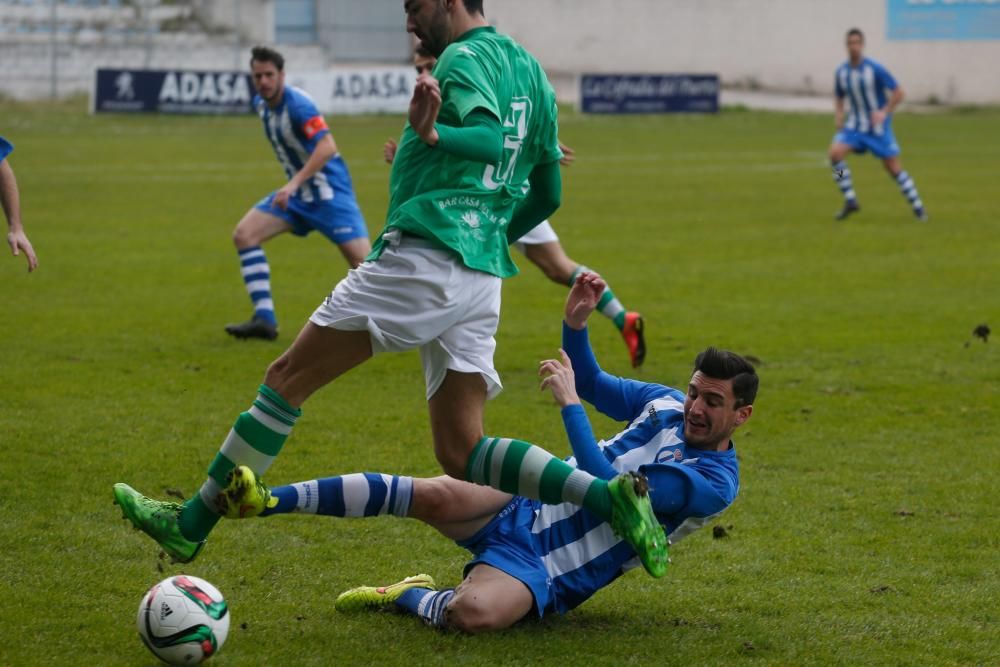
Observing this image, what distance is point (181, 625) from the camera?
12.9ft

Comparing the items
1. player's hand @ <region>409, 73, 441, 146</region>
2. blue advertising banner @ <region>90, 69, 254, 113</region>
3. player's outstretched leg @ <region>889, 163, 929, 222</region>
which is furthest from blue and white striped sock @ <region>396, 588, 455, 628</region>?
blue advertising banner @ <region>90, 69, 254, 113</region>

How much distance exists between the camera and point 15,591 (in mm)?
4562

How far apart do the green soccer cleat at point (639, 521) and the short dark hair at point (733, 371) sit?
21.2 inches

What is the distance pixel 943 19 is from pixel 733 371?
1551 inches

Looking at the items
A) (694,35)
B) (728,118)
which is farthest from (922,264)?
(694,35)

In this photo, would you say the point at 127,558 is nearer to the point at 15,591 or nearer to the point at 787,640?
the point at 15,591

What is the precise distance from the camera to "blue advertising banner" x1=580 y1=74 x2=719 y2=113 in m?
34.2

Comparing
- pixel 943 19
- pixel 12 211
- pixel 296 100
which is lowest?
pixel 12 211

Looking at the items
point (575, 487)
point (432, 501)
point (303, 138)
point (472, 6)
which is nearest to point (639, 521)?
point (575, 487)

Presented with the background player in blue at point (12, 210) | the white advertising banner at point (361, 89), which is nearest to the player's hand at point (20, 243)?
the background player in blue at point (12, 210)

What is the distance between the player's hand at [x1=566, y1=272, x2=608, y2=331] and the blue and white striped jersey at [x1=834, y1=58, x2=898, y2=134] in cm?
1379

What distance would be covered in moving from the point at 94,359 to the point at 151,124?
21338 mm

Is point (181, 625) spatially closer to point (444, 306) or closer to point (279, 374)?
point (279, 374)

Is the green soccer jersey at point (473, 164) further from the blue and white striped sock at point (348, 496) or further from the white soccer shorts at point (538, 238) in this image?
the white soccer shorts at point (538, 238)
